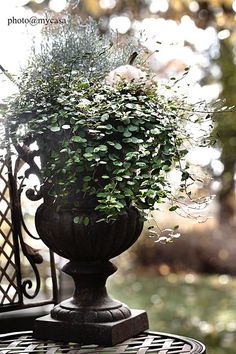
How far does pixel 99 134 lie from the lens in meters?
1.40

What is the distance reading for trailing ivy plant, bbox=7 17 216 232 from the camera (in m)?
1.39

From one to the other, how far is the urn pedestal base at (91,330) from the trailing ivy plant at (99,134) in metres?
0.24

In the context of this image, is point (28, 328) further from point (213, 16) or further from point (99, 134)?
point (213, 16)

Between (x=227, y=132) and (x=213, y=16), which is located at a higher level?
(x=213, y=16)

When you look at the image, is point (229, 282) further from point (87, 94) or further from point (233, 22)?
point (87, 94)

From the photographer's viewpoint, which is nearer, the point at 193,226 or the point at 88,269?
the point at 88,269

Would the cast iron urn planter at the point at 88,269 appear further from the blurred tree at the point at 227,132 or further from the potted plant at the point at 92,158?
the blurred tree at the point at 227,132

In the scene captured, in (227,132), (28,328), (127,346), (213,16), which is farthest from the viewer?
(227,132)

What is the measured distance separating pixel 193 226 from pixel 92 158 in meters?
4.71

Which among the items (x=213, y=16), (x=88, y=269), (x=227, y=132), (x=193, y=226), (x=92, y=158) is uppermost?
(x=213, y=16)

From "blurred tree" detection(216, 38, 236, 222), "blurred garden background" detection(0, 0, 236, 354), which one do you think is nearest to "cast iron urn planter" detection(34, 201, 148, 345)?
"blurred garden background" detection(0, 0, 236, 354)

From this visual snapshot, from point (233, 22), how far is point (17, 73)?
7.36 ft

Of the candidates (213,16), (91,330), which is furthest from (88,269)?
(213,16)

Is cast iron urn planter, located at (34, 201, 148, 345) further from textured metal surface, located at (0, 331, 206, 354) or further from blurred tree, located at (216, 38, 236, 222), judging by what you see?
blurred tree, located at (216, 38, 236, 222)
